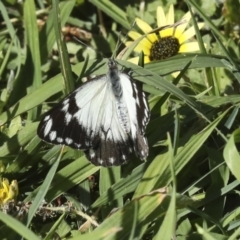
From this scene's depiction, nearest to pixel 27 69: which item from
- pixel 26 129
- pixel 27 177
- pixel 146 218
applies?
pixel 26 129

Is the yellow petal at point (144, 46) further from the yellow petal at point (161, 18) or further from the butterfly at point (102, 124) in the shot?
the butterfly at point (102, 124)

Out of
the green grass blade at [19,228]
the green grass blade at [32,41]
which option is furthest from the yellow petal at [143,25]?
the green grass blade at [19,228]

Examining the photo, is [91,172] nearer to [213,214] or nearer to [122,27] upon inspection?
[213,214]

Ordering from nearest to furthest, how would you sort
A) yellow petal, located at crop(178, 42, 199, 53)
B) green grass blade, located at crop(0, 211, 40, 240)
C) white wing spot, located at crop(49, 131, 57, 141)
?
green grass blade, located at crop(0, 211, 40, 240), white wing spot, located at crop(49, 131, 57, 141), yellow petal, located at crop(178, 42, 199, 53)

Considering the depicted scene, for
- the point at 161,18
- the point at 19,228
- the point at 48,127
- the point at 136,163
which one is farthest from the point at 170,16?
the point at 19,228

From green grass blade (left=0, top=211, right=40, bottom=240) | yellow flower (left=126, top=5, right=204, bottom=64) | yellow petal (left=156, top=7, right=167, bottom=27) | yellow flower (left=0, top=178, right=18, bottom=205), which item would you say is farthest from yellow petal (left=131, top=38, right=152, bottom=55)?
green grass blade (left=0, top=211, right=40, bottom=240)

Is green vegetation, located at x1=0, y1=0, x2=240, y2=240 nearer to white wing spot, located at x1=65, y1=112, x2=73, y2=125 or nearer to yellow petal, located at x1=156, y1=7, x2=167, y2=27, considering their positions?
white wing spot, located at x1=65, y1=112, x2=73, y2=125

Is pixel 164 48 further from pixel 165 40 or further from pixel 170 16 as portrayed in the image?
pixel 170 16
